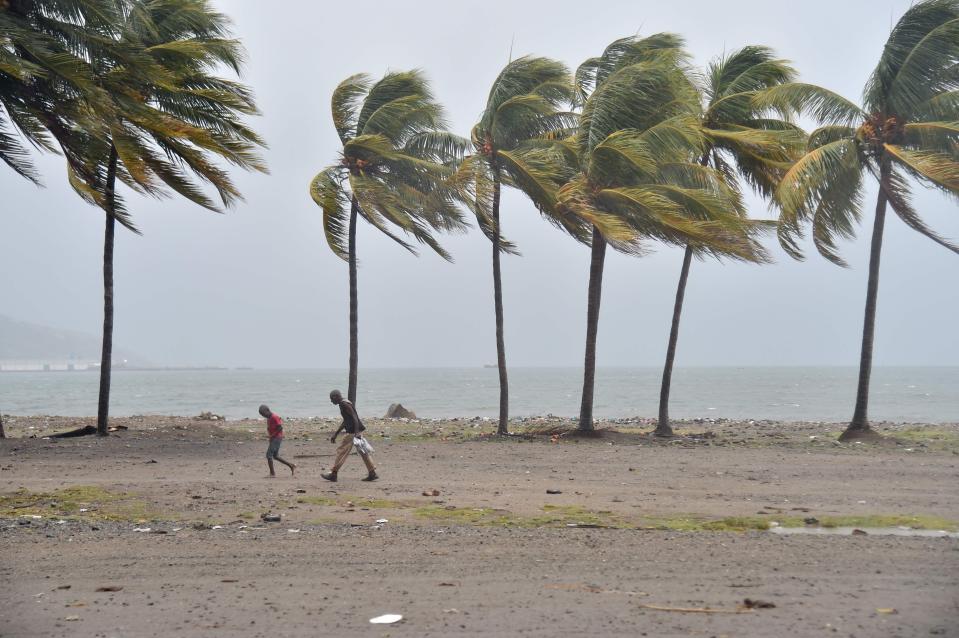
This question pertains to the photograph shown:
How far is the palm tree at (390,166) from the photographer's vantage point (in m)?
23.2

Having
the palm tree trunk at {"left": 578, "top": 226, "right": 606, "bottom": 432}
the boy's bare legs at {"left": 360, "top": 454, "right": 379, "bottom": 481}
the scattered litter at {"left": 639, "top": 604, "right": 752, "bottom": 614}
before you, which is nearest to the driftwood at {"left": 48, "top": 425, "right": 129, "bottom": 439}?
the boy's bare legs at {"left": 360, "top": 454, "right": 379, "bottom": 481}

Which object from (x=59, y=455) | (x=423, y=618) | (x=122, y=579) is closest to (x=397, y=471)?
(x=59, y=455)

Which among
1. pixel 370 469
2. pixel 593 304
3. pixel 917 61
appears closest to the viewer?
pixel 370 469

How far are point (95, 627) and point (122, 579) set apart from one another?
1375 millimetres

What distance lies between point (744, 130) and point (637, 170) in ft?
11.4

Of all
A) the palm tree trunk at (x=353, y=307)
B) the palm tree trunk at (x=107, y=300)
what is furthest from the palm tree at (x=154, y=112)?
the palm tree trunk at (x=353, y=307)

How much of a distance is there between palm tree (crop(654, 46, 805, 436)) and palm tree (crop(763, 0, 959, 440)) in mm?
823

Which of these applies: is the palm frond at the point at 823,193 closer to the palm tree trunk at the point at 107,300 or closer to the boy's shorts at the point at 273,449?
the boy's shorts at the point at 273,449

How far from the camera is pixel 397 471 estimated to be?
15.7 metres

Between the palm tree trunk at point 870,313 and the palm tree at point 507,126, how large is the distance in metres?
7.96

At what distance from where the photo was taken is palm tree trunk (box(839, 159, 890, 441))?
2080cm

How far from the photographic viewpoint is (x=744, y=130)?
2208 centimetres

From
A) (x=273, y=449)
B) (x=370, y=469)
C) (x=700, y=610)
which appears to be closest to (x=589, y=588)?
(x=700, y=610)

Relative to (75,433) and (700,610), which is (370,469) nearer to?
(700,610)
